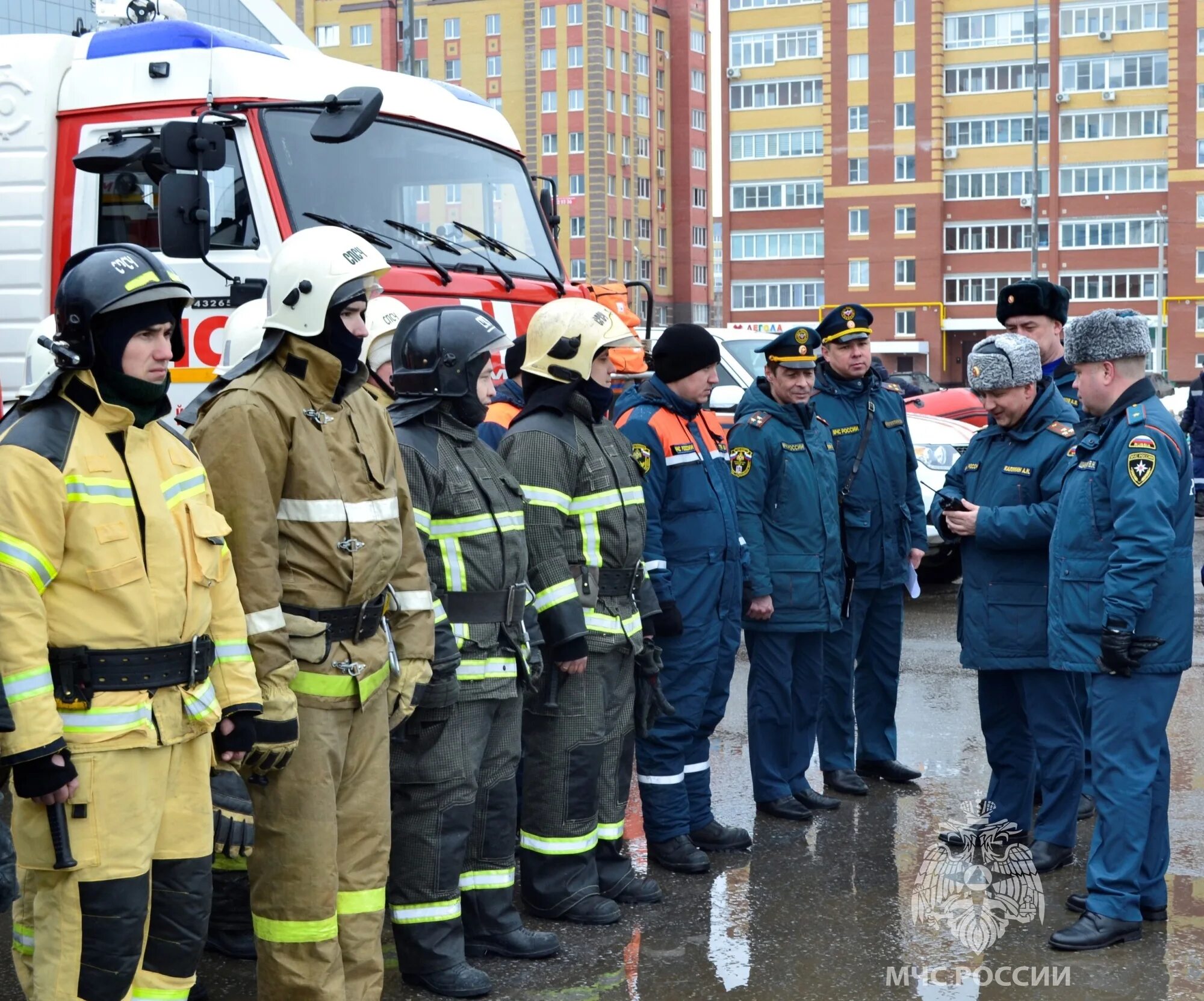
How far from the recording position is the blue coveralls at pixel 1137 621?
17.0 feet

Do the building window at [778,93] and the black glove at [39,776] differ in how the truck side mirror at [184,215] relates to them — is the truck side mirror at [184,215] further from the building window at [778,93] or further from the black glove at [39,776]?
the building window at [778,93]

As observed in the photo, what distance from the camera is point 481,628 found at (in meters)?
4.97

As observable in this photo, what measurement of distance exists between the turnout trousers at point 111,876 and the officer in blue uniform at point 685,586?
2.62 meters

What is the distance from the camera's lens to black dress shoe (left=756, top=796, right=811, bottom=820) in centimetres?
679

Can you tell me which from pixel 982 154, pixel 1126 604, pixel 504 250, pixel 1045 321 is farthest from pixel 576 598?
pixel 982 154

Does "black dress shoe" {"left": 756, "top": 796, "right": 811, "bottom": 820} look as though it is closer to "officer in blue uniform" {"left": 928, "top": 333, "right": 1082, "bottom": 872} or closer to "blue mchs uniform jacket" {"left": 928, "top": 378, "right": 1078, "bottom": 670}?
"officer in blue uniform" {"left": 928, "top": 333, "right": 1082, "bottom": 872}

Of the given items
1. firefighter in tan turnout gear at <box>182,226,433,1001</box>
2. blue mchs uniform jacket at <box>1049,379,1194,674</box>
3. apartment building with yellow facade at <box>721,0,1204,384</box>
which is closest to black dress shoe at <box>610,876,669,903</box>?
firefighter in tan turnout gear at <box>182,226,433,1001</box>

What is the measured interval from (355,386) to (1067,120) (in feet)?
256

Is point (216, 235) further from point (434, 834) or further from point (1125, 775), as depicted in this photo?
point (1125, 775)

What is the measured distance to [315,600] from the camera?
4.31m

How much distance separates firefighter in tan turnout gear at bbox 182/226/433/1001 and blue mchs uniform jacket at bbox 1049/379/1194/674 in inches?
98.2

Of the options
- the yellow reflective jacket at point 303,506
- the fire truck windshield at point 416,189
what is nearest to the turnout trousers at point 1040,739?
the yellow reflective jacket at point 303,506

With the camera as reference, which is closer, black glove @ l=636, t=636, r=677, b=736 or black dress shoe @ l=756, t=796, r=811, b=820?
black glove @ l=636, t=636, r=677, b=736

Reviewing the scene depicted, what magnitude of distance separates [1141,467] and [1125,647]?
2.06ft
